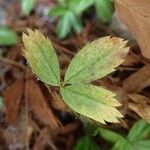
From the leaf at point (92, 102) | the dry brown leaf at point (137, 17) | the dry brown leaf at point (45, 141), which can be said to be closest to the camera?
the leaf at point (92, 102)

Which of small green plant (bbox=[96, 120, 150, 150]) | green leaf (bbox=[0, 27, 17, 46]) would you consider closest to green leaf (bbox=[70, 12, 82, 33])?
green leaf (bbox=[0, 27, 17, 46])

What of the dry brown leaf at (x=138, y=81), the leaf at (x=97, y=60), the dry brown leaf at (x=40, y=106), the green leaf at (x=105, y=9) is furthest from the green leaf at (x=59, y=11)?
the leaf at (x=97, y=60)

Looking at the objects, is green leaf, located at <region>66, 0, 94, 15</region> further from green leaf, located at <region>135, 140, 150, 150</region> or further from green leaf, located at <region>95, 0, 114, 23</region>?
green leaf, located at <region>135, 140, 150, 150</region>

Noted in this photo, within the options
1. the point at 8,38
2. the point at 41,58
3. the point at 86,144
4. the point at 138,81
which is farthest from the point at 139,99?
the point at 8,38

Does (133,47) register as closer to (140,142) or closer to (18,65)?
(140,142)

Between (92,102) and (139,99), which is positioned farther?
(139,99)

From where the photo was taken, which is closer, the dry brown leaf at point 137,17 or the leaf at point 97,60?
the leaf at point 97,60

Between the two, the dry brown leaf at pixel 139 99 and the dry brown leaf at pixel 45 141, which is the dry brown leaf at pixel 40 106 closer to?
the dry brown leaf at pixel 45 141

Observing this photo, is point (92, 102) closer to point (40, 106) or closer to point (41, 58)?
point (41, 58)
